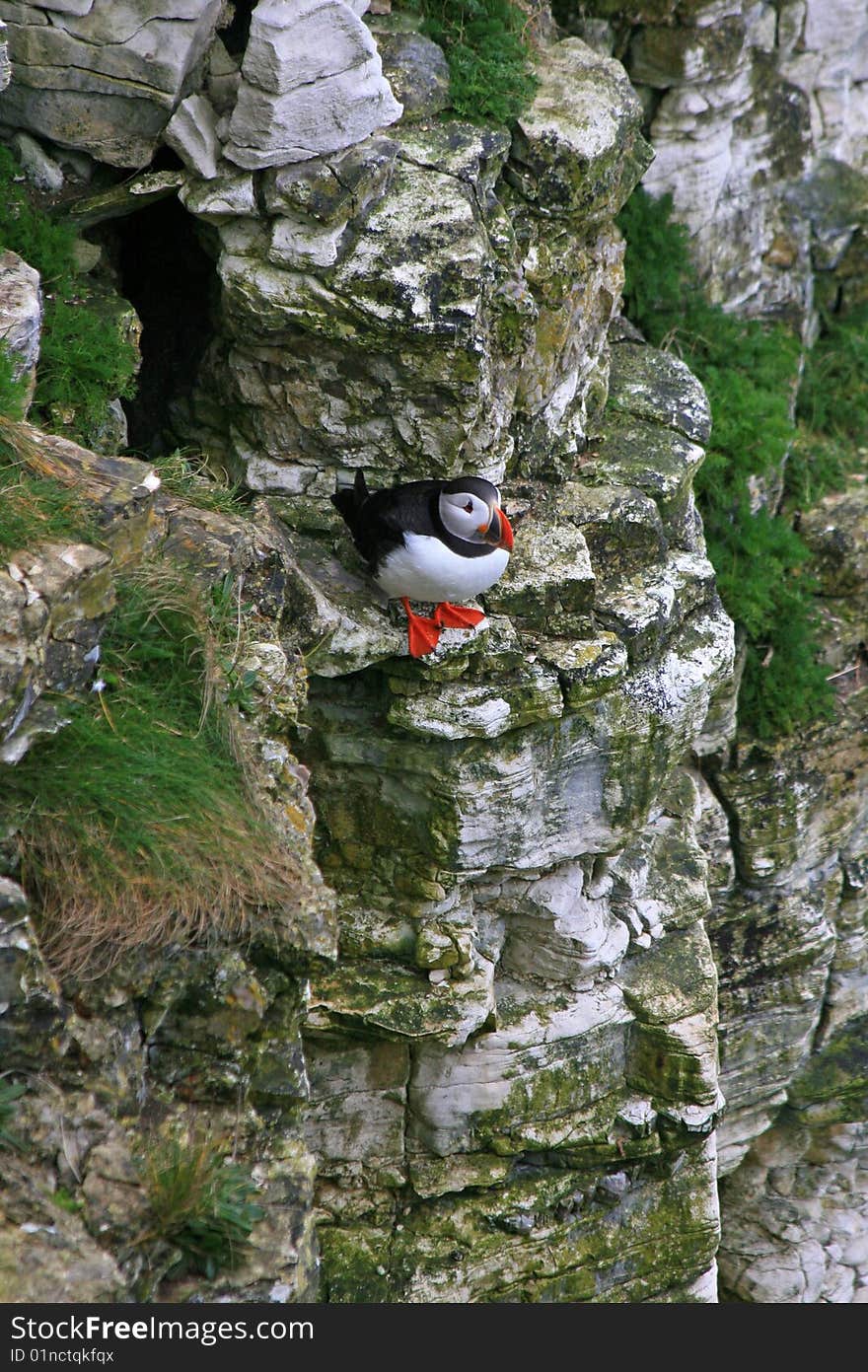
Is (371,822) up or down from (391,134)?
down

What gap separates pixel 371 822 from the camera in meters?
7.37

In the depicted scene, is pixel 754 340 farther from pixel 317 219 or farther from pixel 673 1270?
pixel 673 1270

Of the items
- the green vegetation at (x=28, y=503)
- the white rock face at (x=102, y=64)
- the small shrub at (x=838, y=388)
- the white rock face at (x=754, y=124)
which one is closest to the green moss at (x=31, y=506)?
the green vegetation at (x=28, y=503)

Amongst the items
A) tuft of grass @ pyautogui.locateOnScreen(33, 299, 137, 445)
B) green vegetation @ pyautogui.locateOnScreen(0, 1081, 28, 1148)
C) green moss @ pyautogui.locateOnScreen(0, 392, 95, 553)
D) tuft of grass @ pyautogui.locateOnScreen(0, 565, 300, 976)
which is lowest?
green vegetation @ pyautogui.locateOnScreen(0, 1081, 28, 1148)

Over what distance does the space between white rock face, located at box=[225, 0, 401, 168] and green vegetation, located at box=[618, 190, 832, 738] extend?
3.91 m

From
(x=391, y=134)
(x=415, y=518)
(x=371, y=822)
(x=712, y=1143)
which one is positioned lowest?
(x=712, y=1143)

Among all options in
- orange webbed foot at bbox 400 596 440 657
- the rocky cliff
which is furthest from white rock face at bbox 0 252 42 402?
orange webbed foot at bbox 400 596 440 657

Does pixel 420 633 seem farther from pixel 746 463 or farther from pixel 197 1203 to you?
pixel 746 463

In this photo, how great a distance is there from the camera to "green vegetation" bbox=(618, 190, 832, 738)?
9609 mm

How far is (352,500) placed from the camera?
6.51 metres

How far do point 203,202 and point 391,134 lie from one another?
104 cm

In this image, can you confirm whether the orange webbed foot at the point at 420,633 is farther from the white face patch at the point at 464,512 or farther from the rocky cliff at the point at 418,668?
the white face patch at the point at 464,512

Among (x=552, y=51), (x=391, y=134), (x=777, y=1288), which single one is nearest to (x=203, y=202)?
(x=391, y=134)

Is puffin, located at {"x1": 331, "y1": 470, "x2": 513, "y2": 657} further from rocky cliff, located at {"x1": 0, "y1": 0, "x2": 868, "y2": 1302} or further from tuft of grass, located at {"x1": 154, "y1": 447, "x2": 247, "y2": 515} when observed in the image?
tuft of grass, located at {"x1": 154, "y1": 447, "x2": 247, "y2": 515}
